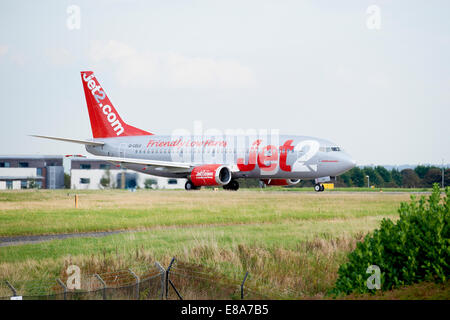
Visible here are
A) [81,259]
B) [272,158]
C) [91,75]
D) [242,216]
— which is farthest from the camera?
[91,75]

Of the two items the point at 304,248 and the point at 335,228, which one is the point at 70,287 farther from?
the point at 335,228

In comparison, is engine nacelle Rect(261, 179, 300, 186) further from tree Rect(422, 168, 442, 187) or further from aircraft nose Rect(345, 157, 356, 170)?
tree Rect(422, 168, 442, 187)

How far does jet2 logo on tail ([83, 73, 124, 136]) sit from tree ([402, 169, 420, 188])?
4672 centimetres

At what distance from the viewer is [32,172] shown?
100062 millimetres

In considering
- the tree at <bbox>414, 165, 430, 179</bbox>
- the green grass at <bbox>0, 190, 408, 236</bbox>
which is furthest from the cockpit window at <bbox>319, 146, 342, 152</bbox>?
the tree at <bbox>414, 165, 430, 179</bbox>

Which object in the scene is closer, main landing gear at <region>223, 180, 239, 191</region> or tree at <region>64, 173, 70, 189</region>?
main landing gear at <region>223, 180, 239, 191</region>

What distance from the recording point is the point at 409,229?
13.6 m

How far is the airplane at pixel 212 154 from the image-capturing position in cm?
4931

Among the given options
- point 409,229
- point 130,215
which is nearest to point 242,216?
point 130,215

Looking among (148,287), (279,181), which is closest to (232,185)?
(279,181)

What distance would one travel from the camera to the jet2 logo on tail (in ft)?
218

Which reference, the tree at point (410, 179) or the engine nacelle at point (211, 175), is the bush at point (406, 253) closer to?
the engine nacelle at point (211, 175)
